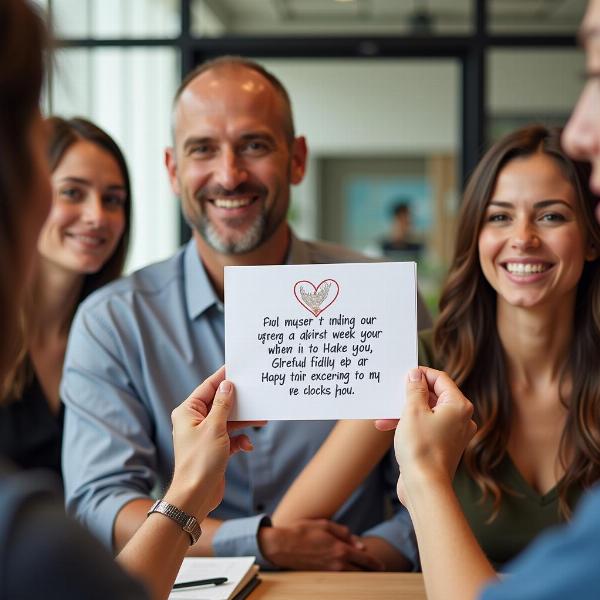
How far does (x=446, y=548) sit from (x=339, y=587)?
1.56 feet

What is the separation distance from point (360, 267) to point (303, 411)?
0.27 metres

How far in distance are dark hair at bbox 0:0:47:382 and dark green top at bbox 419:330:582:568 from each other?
4.56 ft

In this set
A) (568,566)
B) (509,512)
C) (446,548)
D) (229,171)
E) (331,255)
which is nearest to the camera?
(568,566)

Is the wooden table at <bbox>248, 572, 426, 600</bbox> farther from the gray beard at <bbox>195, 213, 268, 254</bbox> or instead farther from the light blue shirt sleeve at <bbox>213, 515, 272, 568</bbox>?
the gray beard at <bbox>195, 213, 268, 254</bbox>

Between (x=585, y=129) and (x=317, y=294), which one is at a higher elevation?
(x=585, y=129)

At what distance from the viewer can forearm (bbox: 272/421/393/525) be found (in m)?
1.98

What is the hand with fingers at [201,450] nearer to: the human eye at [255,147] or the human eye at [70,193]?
the human eye at [255,147]

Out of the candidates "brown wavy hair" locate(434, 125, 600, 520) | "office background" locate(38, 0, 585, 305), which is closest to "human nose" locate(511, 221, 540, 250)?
"brown wavy hair" locate(434, 125, 600, 520)

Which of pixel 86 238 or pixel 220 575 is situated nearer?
pixel 220 575

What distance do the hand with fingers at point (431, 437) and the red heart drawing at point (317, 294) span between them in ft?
0.73

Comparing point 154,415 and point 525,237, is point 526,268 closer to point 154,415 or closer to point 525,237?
point 525,237

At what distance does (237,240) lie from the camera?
2348mm

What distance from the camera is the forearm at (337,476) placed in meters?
1.98

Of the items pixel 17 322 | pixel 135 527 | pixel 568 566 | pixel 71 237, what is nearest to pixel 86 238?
pixel 71 237
